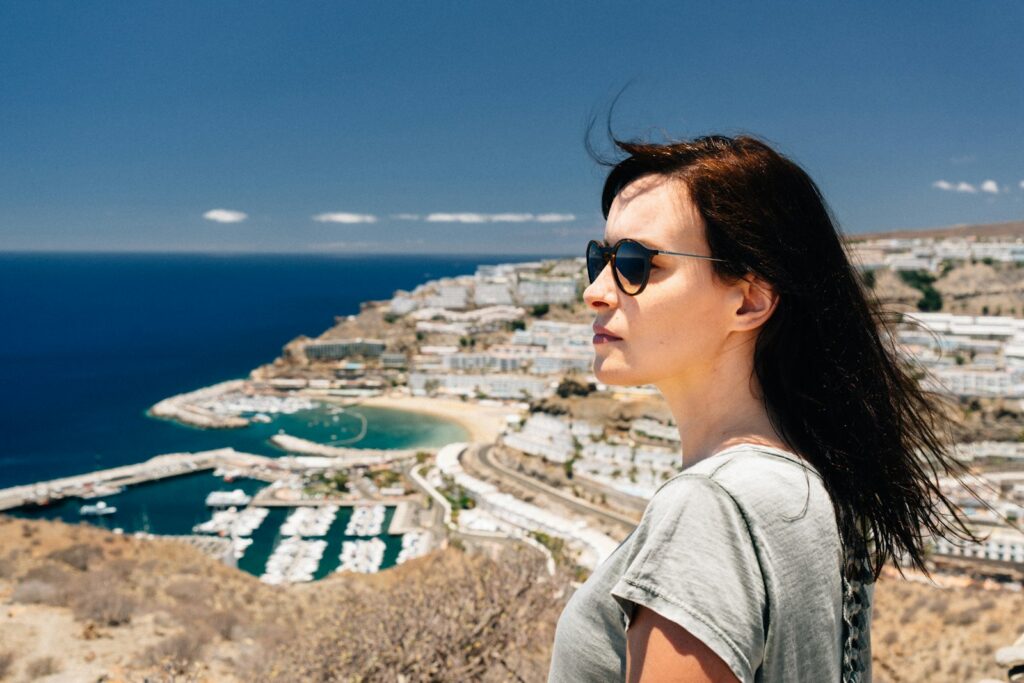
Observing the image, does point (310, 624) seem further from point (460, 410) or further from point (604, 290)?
point (460, 410)

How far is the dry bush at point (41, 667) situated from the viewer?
149 inches

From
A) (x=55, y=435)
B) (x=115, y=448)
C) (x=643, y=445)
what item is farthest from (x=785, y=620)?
(x=55, y=435)

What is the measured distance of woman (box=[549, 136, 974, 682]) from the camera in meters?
0.46

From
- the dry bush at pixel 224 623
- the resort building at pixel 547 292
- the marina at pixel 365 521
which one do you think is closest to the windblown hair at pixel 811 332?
A: the dry bush at pixel 224 623

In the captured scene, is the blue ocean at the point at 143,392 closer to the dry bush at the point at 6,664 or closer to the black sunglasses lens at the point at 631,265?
the dry bush at the point at 6,664

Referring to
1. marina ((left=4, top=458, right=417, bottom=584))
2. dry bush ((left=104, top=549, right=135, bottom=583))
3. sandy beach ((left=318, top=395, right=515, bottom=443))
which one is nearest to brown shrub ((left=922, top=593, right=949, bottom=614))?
dry bush ((left=104, top=549, right=135, bottom=583))

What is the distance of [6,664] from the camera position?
150 inches

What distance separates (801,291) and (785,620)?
261 millimetres

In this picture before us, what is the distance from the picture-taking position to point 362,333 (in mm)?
34125

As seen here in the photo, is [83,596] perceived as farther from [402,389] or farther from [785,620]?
[402,389]

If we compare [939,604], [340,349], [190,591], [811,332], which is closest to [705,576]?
[811,332]

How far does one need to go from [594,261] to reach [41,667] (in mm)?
4520

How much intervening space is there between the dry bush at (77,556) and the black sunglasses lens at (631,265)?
6.71 m

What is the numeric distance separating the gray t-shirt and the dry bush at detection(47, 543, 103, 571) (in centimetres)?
667
